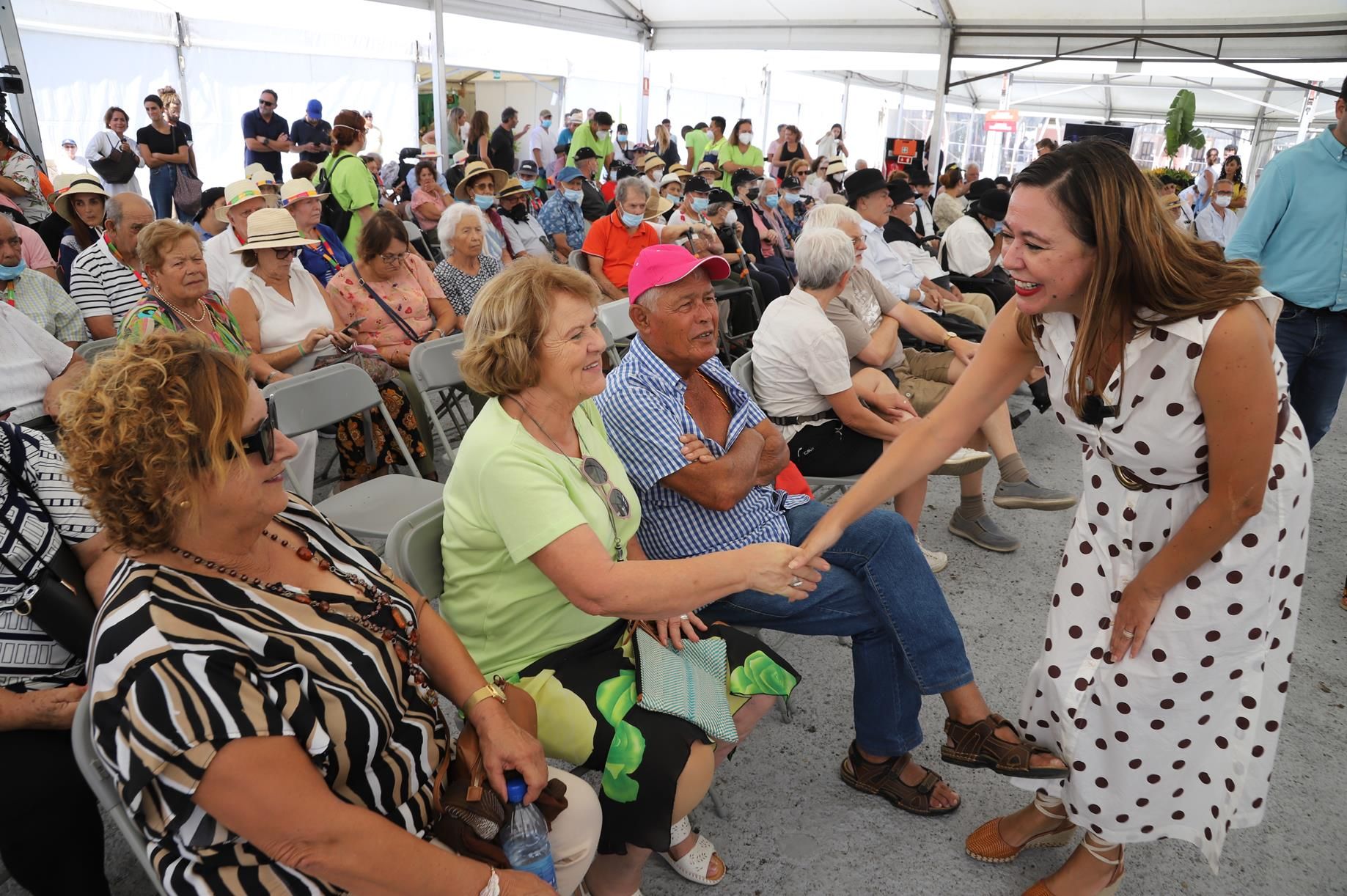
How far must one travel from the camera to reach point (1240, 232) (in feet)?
11.7

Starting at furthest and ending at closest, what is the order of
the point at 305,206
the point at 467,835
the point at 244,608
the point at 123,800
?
the point at 305,206, the point at 467,835, the point at 244,608, the point at 123,800

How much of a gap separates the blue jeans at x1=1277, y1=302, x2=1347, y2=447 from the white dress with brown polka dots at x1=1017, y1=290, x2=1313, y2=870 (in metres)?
2.20

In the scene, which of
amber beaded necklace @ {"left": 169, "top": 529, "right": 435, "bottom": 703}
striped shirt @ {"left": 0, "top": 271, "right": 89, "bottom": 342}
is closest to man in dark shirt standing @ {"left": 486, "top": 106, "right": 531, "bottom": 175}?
striped shirt @ {"left": 0, "top": 271, "right": 89, "bottom": 342}

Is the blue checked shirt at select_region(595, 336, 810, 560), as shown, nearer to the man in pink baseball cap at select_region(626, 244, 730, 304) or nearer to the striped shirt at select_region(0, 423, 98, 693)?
the man in pink baseball cap at select_region(626, 244, 730, 304)

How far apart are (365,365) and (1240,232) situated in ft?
12.8

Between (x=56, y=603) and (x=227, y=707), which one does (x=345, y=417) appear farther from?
(x=227, y=707)

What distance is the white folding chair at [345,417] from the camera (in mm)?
3002

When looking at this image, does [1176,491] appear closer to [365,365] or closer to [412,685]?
[412,685]

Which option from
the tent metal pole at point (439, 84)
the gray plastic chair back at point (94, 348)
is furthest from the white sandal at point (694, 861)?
Result: the tent metal pole at point (439, 84)

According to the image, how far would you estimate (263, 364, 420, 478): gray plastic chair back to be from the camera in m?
3.07

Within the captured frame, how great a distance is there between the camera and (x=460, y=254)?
527 centimetres

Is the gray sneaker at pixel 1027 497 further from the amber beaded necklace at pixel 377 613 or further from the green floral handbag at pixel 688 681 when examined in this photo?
the amber beaded necklace at pixel 377 613

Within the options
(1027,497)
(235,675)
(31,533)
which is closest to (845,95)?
(1027,497)

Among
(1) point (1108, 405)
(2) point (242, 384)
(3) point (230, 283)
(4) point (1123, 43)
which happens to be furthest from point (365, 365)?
(4) point (1123, 43)
